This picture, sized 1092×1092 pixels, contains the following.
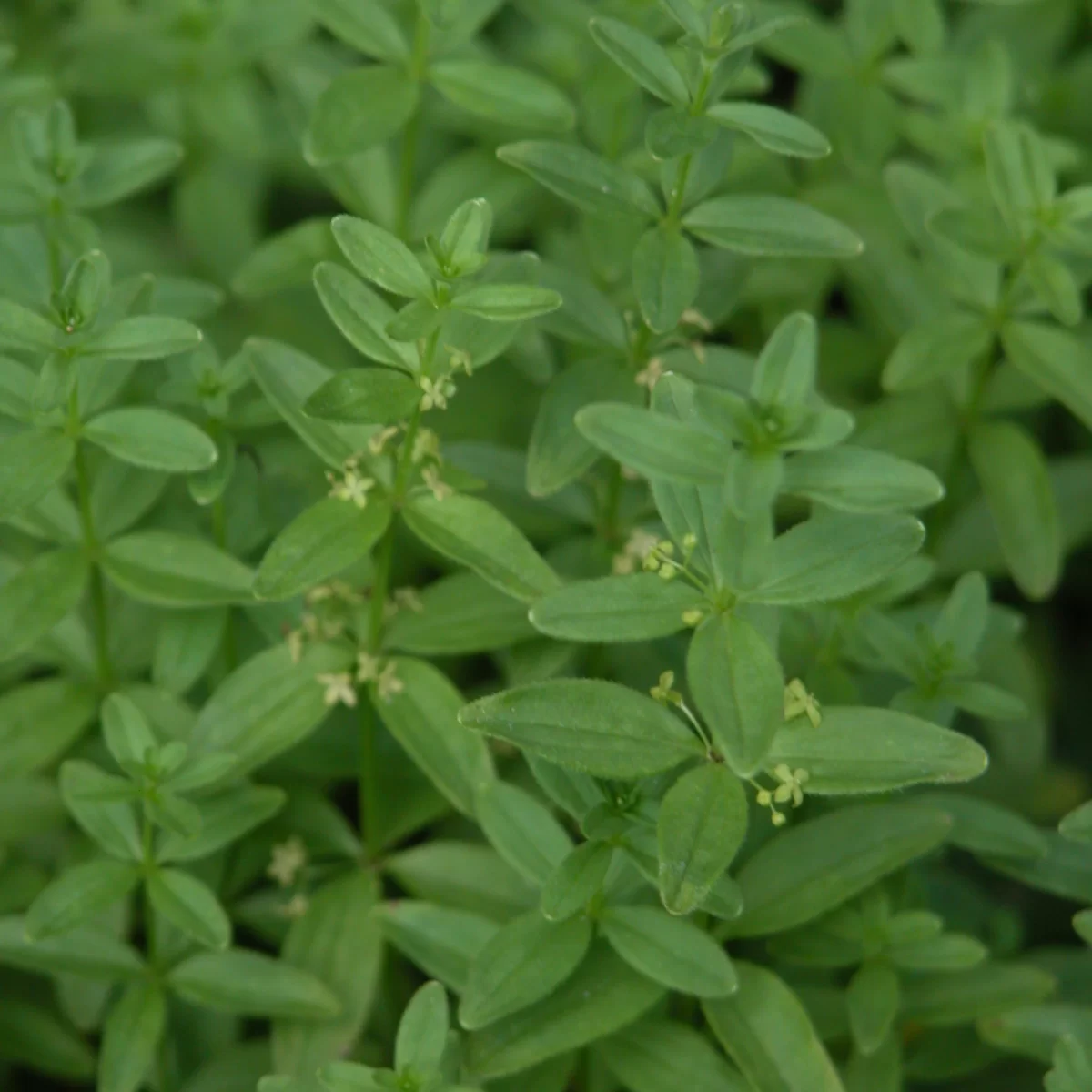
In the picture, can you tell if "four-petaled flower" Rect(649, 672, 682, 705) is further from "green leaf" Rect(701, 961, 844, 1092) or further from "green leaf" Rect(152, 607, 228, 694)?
"green leaf" Rect(152, 607, 228, 694)

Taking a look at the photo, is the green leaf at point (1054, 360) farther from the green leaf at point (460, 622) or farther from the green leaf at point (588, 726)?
the green leaf at point (588, 726)

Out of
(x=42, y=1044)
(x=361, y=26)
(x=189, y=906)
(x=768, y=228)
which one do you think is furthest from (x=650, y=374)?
(x=42, y=1044)

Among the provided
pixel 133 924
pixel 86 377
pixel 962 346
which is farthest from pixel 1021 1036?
pixel 86 377

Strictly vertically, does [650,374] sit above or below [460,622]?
above

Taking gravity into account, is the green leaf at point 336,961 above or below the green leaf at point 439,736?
below

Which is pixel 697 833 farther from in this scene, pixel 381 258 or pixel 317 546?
pixel 381 258

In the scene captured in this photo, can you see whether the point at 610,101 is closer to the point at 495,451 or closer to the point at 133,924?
the point at 495,451

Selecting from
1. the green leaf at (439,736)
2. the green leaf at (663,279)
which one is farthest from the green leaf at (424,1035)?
the green leaf at (663,279)
